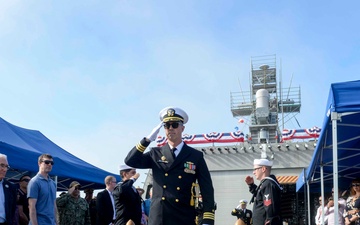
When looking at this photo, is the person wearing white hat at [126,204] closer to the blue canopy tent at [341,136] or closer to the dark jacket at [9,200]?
the dark jacket at [9,200]

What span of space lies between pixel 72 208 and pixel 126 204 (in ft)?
8.26

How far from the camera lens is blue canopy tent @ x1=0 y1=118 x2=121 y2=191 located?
7152 millimetres

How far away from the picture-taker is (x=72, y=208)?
322 inches

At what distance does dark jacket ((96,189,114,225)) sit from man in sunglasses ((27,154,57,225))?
4.88ft

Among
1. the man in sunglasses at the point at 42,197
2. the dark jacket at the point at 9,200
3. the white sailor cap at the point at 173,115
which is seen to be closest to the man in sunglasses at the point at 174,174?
the white sailor cap at the point at 173,115

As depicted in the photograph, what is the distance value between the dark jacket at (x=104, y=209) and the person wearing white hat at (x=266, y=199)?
2524 mm

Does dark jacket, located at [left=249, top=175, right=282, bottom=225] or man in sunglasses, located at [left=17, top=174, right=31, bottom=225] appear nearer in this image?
dark jacket, located at [left=249, top=175, right=282, bottom=225]

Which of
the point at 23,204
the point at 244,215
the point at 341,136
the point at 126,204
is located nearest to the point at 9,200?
the point at 126,204

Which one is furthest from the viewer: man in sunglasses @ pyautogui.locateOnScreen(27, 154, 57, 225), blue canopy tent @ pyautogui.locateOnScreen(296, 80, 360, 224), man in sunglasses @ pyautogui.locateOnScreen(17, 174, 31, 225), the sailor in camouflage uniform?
the sailor in camouflage uniform

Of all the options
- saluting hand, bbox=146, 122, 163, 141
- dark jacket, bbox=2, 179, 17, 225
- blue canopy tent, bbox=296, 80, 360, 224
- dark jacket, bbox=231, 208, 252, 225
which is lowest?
dark jacket, bbox=2, 179, 17, 225

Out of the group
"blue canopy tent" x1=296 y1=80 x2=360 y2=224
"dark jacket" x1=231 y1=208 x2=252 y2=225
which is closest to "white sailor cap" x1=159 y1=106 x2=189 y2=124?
"blue canopy tent" x1=296 y1=80 x2=360 y2=224

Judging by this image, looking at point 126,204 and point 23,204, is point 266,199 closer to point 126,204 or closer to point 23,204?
point 126,204

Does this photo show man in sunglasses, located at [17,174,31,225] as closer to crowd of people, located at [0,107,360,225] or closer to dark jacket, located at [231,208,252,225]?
crowd of people, located at [0,107,360,225]

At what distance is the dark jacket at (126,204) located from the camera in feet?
19.8
